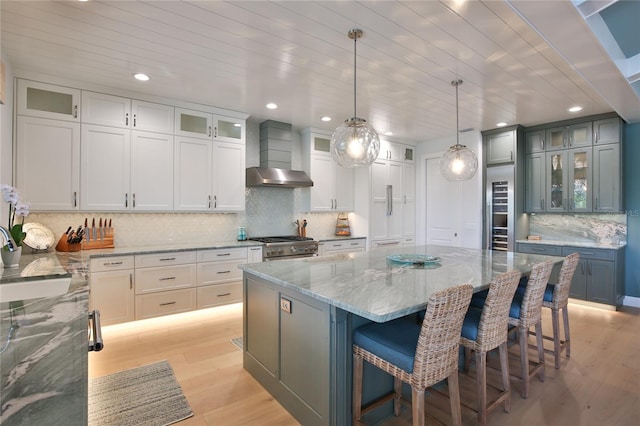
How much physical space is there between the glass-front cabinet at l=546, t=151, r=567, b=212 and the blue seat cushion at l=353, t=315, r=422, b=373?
433cm

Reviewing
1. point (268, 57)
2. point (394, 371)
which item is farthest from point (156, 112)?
point (394, 371)

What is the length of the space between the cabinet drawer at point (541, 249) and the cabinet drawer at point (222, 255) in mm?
4196

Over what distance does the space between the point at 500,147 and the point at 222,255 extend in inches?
184

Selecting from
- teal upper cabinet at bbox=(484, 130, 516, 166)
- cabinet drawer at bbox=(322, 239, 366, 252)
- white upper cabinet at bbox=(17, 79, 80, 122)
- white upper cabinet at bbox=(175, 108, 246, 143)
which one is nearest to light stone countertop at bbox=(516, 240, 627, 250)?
teal upper cabinet at bbox=(484, 130, 516, 166)

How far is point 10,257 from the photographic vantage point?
2.21 metres

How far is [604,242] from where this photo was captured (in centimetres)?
471

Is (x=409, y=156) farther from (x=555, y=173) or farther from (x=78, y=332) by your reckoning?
(x=78, y=332)

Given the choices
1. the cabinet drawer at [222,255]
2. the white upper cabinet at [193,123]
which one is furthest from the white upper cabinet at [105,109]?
the cabinet drawer at [222,255]

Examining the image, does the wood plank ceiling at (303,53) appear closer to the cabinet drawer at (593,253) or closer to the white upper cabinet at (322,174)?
the white upper cabinet at (322,174)

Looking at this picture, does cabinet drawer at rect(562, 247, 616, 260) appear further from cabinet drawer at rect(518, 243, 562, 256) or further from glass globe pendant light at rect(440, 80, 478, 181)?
glass globe pendant light at rect(440, 80, 478, 181)

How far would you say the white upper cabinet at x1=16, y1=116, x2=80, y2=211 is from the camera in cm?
314

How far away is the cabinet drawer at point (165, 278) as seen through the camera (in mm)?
3598

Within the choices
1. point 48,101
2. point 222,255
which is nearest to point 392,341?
point 222,255

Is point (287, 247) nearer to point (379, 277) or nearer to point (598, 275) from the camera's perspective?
point (379, 277)
